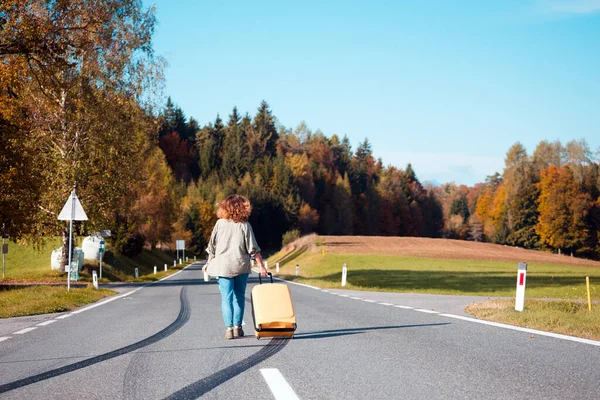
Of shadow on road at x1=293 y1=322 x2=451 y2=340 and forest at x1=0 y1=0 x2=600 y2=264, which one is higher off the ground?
forest at x1=0 y1=0 x2=600 y2=264

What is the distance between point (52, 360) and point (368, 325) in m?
5.24

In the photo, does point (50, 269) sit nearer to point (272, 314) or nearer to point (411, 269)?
point (411, 269)

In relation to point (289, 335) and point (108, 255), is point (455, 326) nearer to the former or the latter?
point (289, 335)

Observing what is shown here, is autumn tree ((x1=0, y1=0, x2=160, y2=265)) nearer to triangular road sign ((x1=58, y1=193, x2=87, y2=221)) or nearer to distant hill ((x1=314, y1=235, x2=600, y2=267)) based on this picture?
triangular road sign ((x1=58, y1=193, x2=87, y2=221))

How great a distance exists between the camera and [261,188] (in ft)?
395

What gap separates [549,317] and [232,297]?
5.49 meters

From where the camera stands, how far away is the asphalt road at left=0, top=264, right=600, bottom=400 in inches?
227

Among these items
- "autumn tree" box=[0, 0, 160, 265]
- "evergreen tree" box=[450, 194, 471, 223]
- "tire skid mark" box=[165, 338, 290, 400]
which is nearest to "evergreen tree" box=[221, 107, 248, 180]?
"evergreen tree" box=[450, 194, 471, 223]

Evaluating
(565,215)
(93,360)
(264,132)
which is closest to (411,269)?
(93,360)

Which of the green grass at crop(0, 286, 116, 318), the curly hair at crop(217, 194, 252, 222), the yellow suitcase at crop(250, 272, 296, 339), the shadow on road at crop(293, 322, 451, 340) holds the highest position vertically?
the curly hair at crop(217, 194, 252, 222)

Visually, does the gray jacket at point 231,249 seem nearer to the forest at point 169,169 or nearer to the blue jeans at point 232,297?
the blue jeans at point 232,297

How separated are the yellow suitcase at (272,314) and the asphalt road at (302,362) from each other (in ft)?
0.65

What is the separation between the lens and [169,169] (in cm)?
7738

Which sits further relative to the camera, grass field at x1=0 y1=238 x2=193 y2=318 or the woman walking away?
grass field at x1=0 y1=238 x2=193 y2=318
